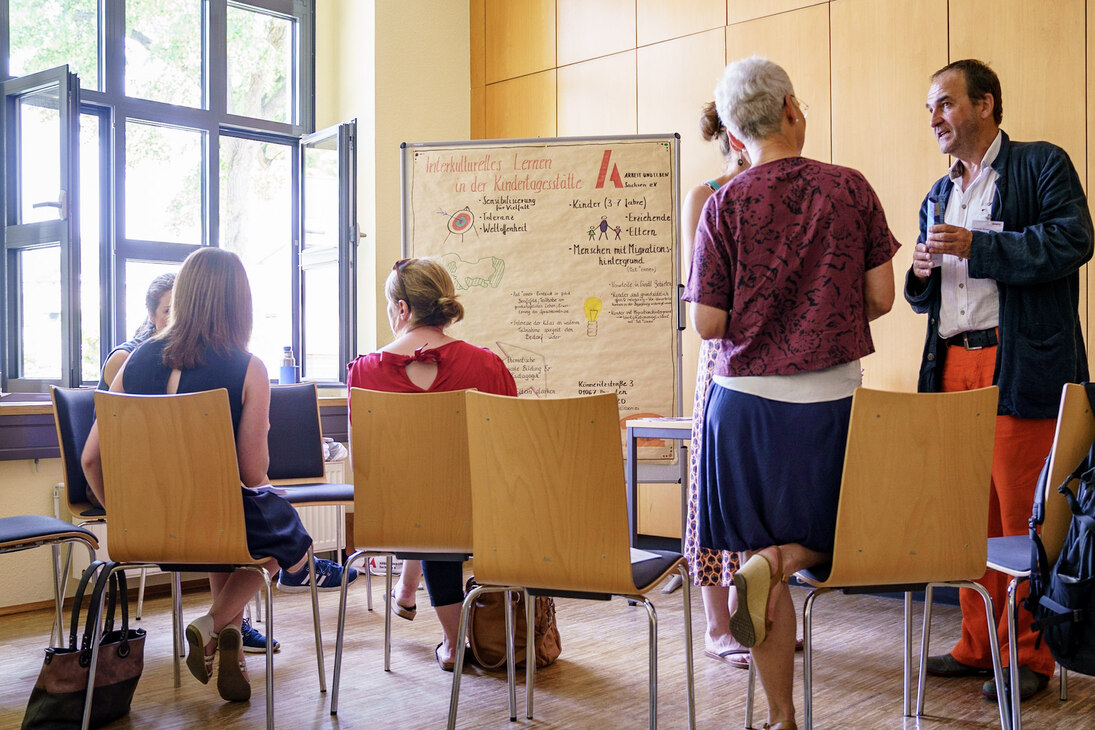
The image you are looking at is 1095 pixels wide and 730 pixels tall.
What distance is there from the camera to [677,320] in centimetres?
398

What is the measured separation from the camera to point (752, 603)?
69.6 inches

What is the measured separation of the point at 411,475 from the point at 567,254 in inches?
76.4

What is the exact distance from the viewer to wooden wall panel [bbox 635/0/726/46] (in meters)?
4.62

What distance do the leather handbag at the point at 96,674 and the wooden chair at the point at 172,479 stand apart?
89 mm

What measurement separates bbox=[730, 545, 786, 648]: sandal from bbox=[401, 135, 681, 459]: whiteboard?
85.8 inches

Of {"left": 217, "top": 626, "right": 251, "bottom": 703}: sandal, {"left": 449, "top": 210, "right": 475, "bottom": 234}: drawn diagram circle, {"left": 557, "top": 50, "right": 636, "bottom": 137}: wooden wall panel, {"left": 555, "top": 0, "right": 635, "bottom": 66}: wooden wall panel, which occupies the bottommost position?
{"left": 217, "top": 626, "right": 251, "bottom": 703}: sandal

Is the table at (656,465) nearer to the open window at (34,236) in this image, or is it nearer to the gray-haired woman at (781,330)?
the gray-haired woman at (781,330)

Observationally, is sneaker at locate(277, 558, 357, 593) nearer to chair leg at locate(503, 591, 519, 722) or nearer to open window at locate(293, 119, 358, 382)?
chair leg at locate(503, 591, 519, 722)

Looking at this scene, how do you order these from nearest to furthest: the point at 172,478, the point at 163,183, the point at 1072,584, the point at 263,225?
the point at 1072,584, the point at 172,478, the point at 163,183, the point at 263,225

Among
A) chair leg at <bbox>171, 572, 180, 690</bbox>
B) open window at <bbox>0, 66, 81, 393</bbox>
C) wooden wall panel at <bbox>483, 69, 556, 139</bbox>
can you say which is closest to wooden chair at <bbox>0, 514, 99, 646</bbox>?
chair leg at <bbox>171, 572, 180, 690</bbox>

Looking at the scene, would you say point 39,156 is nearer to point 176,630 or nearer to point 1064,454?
point 176,630

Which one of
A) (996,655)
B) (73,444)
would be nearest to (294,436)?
(73,444)

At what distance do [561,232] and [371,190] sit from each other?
66.2 inches

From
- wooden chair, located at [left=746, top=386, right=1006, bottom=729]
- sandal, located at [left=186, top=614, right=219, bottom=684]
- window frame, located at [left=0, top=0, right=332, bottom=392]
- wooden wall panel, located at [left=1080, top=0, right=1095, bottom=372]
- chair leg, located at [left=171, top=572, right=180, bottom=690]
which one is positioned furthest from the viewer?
window frame, located at [left=0, top=0, right=332, bottom=392]
